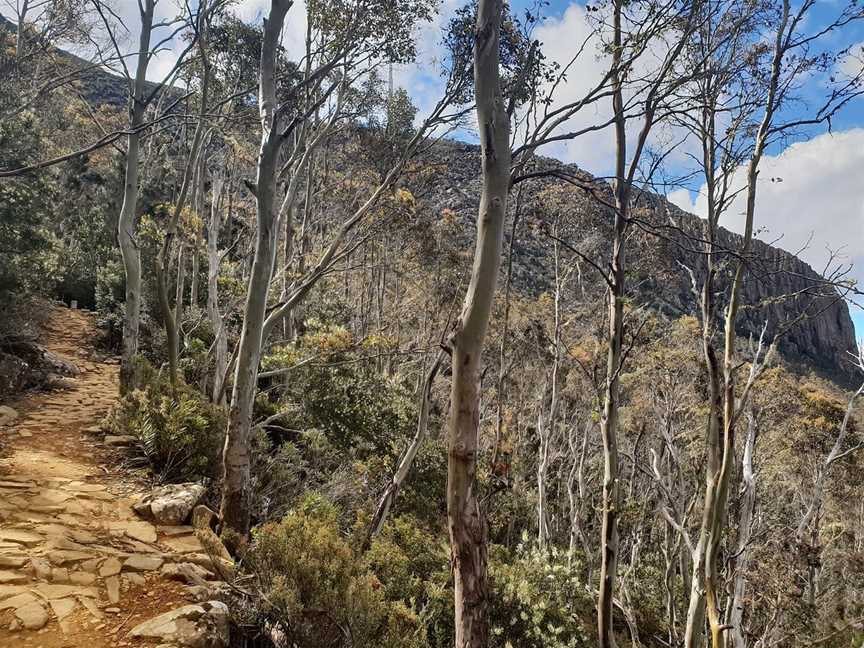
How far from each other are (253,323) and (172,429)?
5.67 feet

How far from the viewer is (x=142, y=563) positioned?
3576 millimetres

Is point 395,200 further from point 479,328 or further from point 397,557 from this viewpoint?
point 479,328

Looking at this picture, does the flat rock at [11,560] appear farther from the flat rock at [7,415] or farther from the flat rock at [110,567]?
the flat rock at [7,415]

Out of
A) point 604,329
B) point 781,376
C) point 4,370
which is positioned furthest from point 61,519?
point 781,376

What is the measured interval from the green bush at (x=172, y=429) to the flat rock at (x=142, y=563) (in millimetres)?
1526

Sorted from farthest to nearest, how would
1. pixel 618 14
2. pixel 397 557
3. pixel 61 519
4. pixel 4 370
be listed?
pixel 4 370 < pixel 397 557 < pixel 618 14 < pixel 61 519

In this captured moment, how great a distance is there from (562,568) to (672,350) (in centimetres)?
608

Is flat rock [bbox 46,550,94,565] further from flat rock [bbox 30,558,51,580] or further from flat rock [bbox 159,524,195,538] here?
flat rock [bbox 159,524,195,538]

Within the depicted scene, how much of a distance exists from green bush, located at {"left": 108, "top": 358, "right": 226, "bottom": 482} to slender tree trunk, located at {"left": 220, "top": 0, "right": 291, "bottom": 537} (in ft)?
3.59

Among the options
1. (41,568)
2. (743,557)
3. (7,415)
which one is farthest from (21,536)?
(743,557)

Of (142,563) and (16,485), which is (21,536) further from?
(16,485)

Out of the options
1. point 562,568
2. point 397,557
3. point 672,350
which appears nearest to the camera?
point 397,557

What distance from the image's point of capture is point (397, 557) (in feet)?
18.1

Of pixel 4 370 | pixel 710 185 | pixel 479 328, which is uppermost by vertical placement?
pixel 710 185
